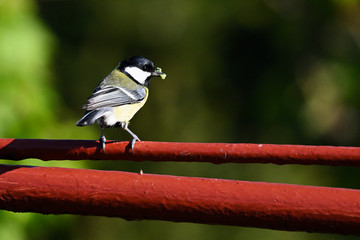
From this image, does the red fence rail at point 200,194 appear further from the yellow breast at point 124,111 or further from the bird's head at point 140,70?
the bird's head at point 140,70

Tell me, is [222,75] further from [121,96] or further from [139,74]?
A: [121,96]

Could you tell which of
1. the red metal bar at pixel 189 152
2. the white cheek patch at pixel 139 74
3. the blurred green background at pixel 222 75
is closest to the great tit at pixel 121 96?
the white cheek patch at pixel 139 74

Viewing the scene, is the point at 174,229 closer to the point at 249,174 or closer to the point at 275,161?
the point at 249,174

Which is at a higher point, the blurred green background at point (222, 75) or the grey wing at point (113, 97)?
the grey wing at point (113, 97)

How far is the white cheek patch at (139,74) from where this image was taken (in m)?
3.21

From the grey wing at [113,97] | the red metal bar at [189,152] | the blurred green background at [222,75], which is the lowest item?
the blurred green background at [222,75]

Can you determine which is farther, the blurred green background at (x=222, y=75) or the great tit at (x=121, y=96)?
the blurred green background at (x=222, y=75)

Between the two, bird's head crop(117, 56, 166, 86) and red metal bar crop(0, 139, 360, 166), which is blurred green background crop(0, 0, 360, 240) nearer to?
bird's head crop(117, 56, 166, 86)

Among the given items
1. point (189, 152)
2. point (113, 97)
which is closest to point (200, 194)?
point (189, 152)

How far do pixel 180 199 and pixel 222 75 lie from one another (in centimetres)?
418

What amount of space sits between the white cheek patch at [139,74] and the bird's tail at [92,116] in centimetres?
50

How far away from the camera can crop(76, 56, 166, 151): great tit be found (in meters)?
2.69

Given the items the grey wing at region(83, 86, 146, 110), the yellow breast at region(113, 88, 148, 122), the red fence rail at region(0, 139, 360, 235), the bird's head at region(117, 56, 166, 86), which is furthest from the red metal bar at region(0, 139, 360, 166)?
the bird's head at region(117, 56, 166, 86)

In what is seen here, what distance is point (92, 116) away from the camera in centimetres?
256
